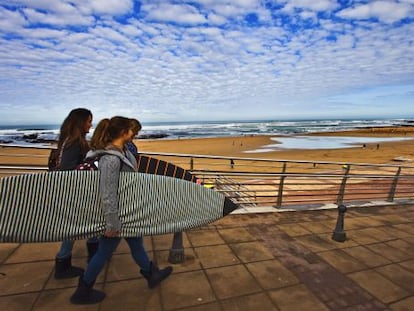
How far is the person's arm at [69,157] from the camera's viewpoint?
2.25 metres

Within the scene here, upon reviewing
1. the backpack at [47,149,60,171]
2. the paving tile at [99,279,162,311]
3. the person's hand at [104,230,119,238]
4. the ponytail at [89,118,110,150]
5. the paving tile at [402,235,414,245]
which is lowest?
the paving tile at [402,235,414,245]

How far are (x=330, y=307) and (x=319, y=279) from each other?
0.44 m

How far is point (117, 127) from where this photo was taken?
2.11 meters

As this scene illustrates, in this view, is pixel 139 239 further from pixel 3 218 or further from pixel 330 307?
pixel 330 307

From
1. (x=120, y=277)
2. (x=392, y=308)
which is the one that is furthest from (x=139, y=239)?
(x=392, y=308)

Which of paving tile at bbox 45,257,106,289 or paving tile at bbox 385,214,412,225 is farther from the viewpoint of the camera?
paving tile at bbox 385,214,412,225

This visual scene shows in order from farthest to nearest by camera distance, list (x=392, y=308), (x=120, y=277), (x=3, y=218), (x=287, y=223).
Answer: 1. (x=287, y=223)
2. (x=120, y=277)
3. (x=392, y=308)
4. (x=3, y=218)

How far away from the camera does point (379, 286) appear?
9.00 feet

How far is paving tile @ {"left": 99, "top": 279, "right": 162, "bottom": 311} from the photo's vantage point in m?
2.28

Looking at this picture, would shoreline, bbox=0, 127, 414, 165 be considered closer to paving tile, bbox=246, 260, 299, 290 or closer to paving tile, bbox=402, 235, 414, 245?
paving tile, bbox=246, 260, 299, 290

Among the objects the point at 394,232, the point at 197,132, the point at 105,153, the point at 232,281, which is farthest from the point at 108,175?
the point at 197,132

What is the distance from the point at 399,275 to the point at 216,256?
2074 millimetres

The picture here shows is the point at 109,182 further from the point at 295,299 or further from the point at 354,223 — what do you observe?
the point at 354,223

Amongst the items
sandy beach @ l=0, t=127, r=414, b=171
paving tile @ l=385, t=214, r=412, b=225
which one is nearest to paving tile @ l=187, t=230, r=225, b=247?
paving tile @ l=385, t=214, r=412, b=225
